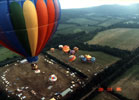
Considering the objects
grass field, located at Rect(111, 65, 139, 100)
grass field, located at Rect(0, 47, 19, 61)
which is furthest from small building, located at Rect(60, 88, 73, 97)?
grass field, located at Rect(0, 47, 19, 61)

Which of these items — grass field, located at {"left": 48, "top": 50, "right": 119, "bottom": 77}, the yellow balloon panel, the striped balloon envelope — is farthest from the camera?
grass field, located at {"left": 48, "top": 50, "right": 119, "bottom": 77}

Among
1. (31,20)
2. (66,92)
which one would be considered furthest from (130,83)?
(31,20)

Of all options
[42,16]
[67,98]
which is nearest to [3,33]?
[42,16]

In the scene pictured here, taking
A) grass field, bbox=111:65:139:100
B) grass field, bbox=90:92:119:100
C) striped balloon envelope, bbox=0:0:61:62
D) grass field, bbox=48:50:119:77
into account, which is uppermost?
striped balloon envelope, bbox=0:0:61:62

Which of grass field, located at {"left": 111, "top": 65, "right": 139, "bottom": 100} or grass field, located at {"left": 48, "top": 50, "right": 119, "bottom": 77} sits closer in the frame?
grass field, located at {"left": 111, "top": 65, "right": 139, "bottom": 100}

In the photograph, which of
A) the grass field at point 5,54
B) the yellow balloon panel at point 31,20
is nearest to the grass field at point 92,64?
the grass field at point 5,54

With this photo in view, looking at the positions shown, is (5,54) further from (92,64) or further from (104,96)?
(104,96)

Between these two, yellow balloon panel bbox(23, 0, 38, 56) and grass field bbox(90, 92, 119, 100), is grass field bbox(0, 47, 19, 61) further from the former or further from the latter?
grass field bbox(90, 92, 119, 100)

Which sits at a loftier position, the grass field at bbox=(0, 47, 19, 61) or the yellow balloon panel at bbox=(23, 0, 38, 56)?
the yellow balloon panel at bbox=(23, 0, 38, 56)
